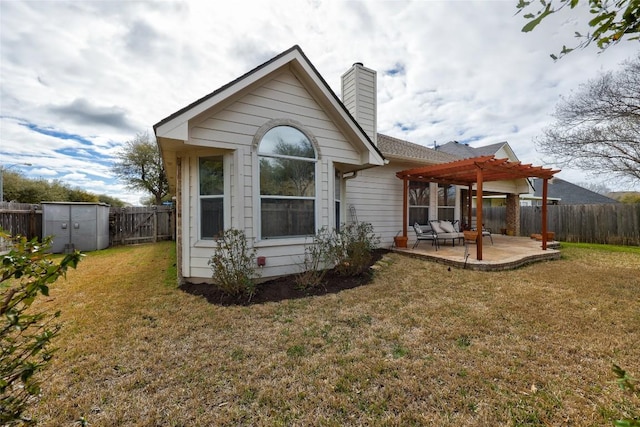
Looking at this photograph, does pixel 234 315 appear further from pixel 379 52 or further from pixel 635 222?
pixel 635 222

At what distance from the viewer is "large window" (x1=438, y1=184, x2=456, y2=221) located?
10695 mm

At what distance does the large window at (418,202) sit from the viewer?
995cm

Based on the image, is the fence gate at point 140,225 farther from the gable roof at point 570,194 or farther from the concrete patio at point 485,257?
the gable roof at point 570,194

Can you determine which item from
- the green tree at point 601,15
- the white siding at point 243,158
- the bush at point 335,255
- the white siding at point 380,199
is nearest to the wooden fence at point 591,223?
the white siding at point 380,199

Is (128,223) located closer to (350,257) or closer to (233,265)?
(233,265)

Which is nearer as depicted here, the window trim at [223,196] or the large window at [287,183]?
the window trim at [223,196]

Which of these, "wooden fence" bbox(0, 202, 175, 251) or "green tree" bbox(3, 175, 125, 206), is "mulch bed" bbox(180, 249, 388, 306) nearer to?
"wooden fence" bbox(0, 202, 175, 251)

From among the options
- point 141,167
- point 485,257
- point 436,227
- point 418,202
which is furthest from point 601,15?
point 141,167

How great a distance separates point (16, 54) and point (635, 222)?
21297mm

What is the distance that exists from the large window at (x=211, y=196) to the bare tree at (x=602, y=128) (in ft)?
51.5

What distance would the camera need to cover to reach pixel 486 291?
16.5 feet

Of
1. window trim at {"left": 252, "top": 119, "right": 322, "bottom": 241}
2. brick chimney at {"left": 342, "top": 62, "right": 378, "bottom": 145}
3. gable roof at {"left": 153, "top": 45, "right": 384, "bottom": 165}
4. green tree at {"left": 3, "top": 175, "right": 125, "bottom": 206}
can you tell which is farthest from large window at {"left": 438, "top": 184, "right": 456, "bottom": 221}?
green tree at {"left": 3, "top": 175, "right": 125, "bottom": 206}

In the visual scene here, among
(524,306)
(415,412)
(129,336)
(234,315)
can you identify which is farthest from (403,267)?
(129,336)

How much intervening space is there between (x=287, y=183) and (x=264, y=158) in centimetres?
69
